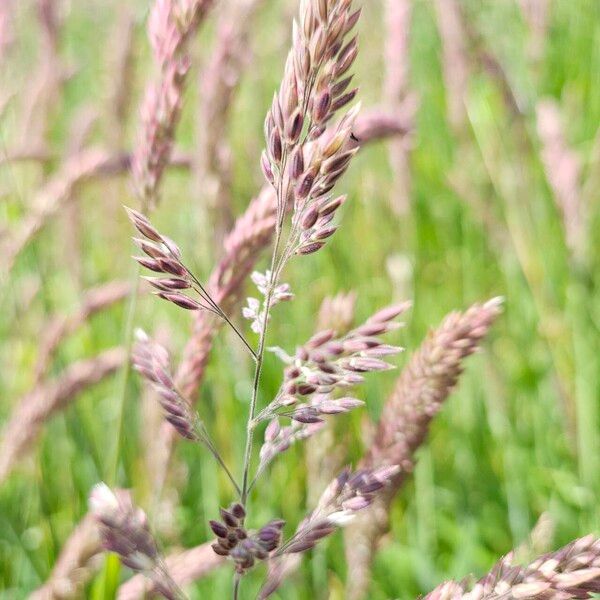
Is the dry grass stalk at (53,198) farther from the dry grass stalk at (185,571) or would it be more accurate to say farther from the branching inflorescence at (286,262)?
the branching inflorescence at (286,262)

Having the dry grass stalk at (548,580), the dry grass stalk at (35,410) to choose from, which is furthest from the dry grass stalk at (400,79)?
the dry grass stalk at (548,580)

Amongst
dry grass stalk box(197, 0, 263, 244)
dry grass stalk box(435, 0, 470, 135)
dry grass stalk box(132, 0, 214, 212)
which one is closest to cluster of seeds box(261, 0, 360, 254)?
dry grass stalk box(132, 0, 214, 212)

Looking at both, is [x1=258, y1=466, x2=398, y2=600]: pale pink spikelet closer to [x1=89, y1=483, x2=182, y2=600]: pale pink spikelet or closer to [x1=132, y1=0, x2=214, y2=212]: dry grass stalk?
[x1=89, y1=483, x2=182, y2=600]: pale pink spikelet

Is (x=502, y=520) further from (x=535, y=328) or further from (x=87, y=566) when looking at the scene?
(x=87, y=566)

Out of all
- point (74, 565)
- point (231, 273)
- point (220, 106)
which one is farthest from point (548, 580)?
point (220, 106)

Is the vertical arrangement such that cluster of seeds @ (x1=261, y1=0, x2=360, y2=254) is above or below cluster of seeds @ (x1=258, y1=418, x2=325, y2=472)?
above

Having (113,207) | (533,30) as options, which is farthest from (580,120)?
(113,207)

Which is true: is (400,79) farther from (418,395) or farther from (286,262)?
(286,262)
